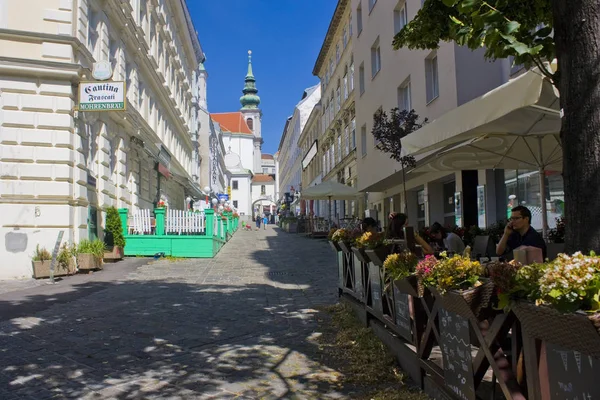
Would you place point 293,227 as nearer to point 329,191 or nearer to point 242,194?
point 329,191

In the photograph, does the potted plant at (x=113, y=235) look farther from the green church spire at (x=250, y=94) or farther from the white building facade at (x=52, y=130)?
the green church spire at (x=250, y=94)

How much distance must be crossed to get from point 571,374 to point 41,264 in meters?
12.1

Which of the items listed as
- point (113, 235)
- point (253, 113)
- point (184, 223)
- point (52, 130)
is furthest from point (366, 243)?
point (253, 113)

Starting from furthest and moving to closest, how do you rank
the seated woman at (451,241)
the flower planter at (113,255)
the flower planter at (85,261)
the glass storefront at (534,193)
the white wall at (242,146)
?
the white wall at (242,146)
the flower planter at (113,255)
the flower planter at (85,261)
the glass storefront at (534,193)
the seated woman at (451,241)

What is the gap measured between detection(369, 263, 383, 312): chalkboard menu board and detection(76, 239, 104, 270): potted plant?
29.9 feet

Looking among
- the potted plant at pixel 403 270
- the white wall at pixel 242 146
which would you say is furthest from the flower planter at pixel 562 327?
the white wall at pixel 242 146

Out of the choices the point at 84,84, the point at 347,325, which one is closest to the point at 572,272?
the point at 347,325

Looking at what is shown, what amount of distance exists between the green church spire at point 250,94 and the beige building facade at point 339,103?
234ft

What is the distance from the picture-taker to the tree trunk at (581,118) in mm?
2926

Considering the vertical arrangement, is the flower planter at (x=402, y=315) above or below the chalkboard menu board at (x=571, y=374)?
below

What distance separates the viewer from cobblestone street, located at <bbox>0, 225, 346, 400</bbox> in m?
4.41

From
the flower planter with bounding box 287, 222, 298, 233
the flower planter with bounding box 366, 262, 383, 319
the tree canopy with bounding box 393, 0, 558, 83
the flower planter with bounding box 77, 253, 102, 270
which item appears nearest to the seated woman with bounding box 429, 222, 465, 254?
the flower planter with bounding box 366, 262, 383, 319

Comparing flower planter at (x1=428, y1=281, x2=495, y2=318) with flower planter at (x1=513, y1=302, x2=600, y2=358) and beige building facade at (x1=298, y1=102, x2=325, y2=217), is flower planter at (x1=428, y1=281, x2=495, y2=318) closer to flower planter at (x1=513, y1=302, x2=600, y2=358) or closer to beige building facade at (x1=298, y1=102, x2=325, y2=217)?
flower planter at (x1=513, y1=302, x2=600, y2=358)

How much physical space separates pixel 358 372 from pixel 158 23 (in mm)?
24274
